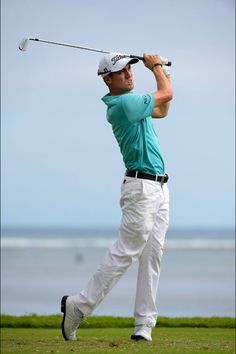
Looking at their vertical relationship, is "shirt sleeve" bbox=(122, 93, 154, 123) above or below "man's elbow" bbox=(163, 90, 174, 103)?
below

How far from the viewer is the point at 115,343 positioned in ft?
25.0

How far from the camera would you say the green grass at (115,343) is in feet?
23.7

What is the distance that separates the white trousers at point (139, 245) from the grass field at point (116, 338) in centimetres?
31

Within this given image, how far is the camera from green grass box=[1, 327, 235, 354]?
23.7ft

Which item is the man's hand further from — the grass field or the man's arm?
the grass field

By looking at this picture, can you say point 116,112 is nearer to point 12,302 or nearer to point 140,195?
point 140,195

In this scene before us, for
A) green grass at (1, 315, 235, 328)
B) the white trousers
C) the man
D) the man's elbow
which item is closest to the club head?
the man

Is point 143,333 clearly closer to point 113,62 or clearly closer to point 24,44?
point 113,62

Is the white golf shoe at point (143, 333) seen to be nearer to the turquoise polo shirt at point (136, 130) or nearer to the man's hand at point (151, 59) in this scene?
the turquoise polo shirt at point (136, 130)

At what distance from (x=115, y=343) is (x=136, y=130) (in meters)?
1.55

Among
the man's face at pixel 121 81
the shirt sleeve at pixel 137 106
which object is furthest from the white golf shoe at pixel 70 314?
the man's face at pixel 121 81

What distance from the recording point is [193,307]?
16406mm

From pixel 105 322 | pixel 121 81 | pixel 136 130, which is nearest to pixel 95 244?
pixel 105 322

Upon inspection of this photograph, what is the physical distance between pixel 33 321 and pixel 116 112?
3952mm
